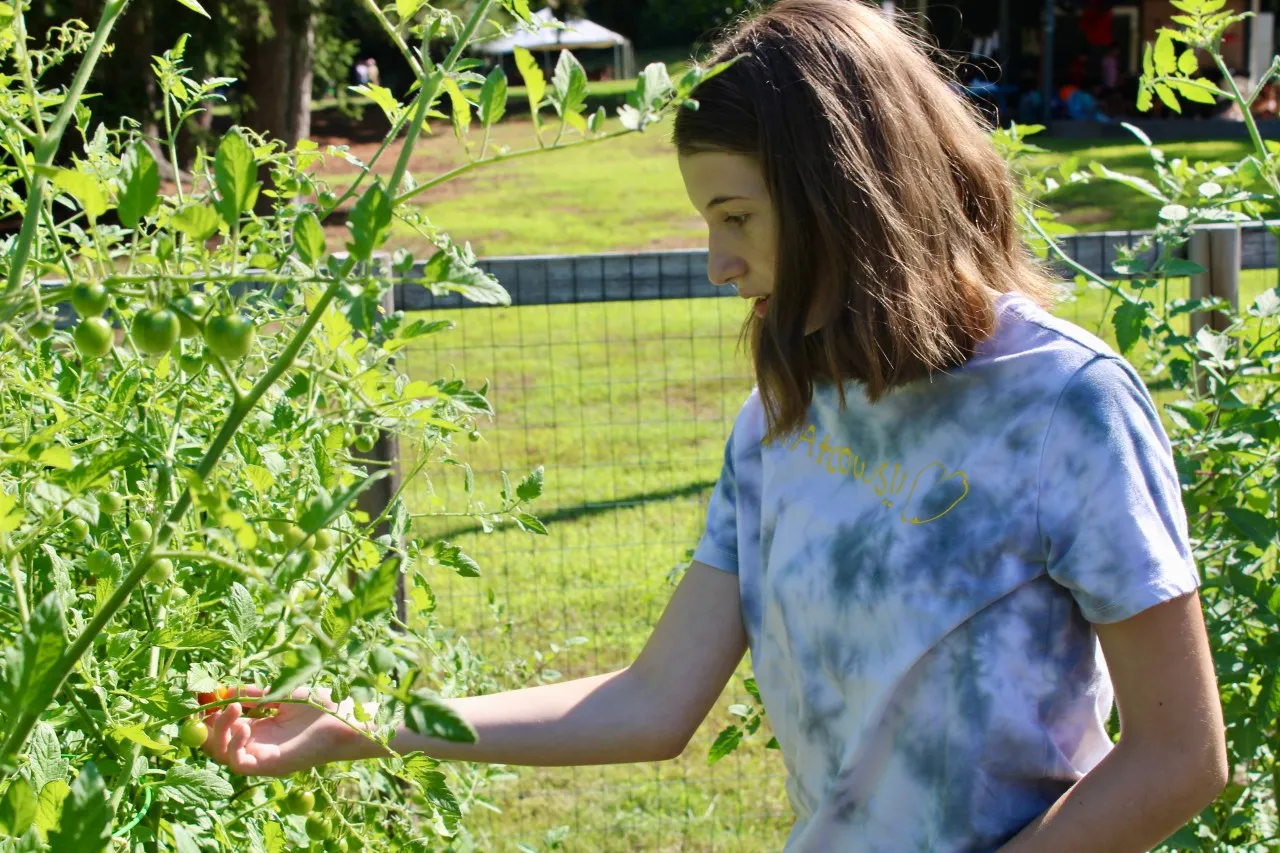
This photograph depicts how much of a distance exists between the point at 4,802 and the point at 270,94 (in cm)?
1485

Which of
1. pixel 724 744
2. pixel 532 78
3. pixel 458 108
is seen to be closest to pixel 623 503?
pixel 724 744

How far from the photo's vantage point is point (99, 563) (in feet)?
3.87

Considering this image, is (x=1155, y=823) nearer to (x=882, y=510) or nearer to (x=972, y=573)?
(x=972, y=573)

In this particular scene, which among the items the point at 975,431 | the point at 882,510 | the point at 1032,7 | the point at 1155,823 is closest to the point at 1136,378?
the point at 975,431

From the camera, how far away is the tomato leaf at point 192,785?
1.14 meters

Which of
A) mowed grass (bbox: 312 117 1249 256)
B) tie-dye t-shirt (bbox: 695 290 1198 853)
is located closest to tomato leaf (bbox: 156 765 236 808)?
tie-dye t-shirt (bbox: 695 290 1198 853)

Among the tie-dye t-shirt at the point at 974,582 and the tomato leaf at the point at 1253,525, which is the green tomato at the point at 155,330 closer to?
the tie-dye t-shirt at the point at 974,582

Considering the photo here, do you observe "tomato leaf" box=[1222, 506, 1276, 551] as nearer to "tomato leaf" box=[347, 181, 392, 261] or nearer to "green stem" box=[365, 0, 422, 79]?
"green stem" box=[365, 0, 422, 79]

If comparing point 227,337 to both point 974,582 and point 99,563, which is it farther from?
point 974,582

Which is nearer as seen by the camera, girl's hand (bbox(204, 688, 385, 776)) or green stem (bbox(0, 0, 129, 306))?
green stem (bbox(0, 0, 129, 306))

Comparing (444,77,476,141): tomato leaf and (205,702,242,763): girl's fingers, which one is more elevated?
(444,77,476,141): tomato leaf

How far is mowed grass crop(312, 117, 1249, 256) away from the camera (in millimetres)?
14391

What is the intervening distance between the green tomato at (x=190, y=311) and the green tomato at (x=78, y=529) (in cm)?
45

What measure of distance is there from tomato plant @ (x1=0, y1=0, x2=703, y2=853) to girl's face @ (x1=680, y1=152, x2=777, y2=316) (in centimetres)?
27
